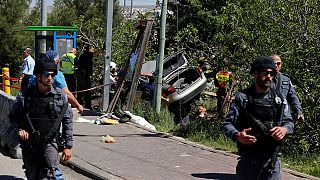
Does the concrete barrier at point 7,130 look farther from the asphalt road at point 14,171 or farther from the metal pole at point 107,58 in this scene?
the metal pole at point 107,58

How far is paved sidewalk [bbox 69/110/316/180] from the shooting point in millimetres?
8398

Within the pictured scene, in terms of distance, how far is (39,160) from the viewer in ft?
20.1

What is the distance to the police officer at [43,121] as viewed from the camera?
6000 millimetres

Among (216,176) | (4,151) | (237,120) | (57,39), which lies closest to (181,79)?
(57,39)

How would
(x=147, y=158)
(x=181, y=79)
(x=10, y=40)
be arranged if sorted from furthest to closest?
(x=10, y=40) → (x=181, y=79) → (x=147, y=158)

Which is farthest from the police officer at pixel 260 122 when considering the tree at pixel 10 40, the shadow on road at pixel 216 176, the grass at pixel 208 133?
the tree at pixel 10 40

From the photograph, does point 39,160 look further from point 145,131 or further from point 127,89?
point 127,89

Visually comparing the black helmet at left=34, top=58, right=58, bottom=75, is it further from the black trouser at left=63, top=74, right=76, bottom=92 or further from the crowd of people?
the black trouser at left=63, top=74, right=76, bottom=92

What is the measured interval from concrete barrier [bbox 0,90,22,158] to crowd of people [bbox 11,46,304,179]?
2.33 m

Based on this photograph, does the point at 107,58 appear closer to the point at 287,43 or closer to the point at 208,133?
the point at 208,133

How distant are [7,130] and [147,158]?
267cm

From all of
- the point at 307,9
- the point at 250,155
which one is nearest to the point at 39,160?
the point at 250,155

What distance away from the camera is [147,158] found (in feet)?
31.7

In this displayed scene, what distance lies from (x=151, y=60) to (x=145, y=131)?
7.14 m
